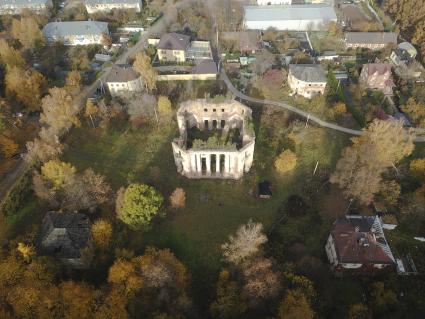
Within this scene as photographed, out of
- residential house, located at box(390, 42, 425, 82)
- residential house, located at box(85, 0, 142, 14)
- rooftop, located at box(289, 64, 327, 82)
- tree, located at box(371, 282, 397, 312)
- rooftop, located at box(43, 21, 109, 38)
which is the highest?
residential house, located at box(85, 0, 142, 14)

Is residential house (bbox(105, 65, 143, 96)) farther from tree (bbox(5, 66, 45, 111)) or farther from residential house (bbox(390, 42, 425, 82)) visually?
residential house (bbox(390, 42, 425, 82))

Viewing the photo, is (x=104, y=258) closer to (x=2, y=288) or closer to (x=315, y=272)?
(x=2, y=288)

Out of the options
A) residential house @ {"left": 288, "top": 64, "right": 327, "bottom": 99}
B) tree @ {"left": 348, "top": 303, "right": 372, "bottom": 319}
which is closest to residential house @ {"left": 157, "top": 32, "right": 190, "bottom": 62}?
residential house @ {"left": 288, "top": 64, "right": 327, "bottom": 99}

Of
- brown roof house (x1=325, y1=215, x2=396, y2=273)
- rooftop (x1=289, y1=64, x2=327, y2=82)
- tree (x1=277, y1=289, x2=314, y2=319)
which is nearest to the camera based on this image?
tree (x1=277, y1=289, x2=314, y2=319)

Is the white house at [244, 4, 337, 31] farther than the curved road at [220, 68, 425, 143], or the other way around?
the white house at [244, 4, 337, 31]

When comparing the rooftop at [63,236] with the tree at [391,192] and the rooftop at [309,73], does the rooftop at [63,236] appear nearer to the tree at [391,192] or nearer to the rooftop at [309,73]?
the tree at [391,192]

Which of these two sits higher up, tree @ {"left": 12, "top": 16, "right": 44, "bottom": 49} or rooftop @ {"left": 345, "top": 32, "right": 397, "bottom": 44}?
tree @ {"left": 12, "top": 16, "right": 44, "bottom": 49}

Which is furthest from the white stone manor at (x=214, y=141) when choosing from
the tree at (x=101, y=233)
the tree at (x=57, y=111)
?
the tree at (x=57, y=111)
